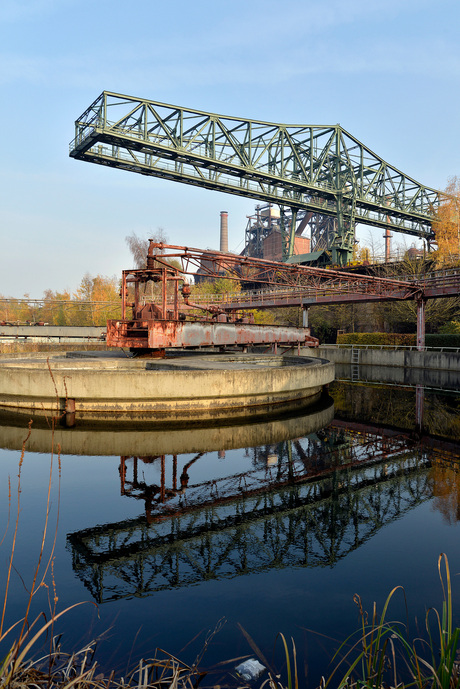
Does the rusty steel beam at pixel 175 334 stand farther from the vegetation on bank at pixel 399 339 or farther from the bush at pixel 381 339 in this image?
the bush at pixel 381 339

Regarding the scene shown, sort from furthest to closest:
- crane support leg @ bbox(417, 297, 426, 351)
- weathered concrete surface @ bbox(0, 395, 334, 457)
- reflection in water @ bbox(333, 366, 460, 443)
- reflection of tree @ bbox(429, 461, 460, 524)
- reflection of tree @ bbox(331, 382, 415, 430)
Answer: crane support leg @ bbox(417, 297, 426, 351), reflection of tree @ bbox(331, 382, 415, 430), reflection in water @ bbox(333, 366, 460, 443), weathered concrete surface @ bbox(0, 395, 334, 457), reflection of tree @ bbox(429, 461, 460, 524)

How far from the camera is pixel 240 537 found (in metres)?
6.03

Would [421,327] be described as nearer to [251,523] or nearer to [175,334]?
[175,334]

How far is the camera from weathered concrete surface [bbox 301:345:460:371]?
26891 mm

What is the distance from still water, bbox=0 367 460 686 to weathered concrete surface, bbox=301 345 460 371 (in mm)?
16618

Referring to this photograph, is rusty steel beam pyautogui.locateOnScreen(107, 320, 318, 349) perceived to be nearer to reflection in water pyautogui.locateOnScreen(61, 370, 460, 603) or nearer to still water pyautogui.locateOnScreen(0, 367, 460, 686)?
still water pyautogui.locateOnScreen(0, 367, 460, 686)

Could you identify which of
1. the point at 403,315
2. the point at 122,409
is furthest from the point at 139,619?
the point at 403,315

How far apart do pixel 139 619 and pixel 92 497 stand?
3492 mm

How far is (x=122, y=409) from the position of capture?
13039 millimetres

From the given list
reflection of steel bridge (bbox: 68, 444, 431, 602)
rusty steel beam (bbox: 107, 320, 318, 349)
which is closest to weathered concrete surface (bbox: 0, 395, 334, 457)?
reflection of steel bridge (bbox: 68, 444, 431, 602)

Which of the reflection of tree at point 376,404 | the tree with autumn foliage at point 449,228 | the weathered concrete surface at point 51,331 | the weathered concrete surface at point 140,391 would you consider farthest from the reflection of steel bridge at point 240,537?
the tree with autumn foliage at point 449,228

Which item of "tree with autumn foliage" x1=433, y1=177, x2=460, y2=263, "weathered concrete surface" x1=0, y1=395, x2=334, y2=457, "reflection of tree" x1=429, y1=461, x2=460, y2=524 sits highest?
"tree with autumn foliage" x1=433, y1=177, x2=460, y2=263

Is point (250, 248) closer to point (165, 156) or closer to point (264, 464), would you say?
point (165, 156)

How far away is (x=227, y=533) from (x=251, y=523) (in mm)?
502
